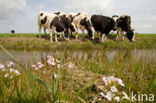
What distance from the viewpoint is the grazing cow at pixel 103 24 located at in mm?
13086

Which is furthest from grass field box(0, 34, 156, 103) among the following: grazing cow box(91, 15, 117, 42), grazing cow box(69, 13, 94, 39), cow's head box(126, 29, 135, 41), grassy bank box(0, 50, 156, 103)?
cow's head box(126, 29, 135, 41)

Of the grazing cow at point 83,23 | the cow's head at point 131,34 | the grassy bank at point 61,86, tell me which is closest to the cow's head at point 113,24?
the grazing cow at point 83,23

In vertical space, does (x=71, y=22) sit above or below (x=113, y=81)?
above

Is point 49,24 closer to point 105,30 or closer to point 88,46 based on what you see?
point 88,46

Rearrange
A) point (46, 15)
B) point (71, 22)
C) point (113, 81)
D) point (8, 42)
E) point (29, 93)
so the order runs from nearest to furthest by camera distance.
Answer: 1. point (113, 81)
2. point (29, 93)
3. point (8, 42)
4. point (46, 15)
5. point (71, 22)

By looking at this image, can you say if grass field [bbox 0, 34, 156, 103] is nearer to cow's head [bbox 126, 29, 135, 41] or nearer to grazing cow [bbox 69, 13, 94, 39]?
grazing cow [bbox 69, 13, 94, 39]

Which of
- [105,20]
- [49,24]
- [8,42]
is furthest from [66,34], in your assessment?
[8,42]

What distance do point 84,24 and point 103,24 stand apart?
2071 millimetres

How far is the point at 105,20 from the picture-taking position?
13.8m

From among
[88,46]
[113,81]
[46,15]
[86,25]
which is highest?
[46,15]

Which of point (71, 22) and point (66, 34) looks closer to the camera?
point (66, 34)

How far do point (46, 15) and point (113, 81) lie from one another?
13.6 metres

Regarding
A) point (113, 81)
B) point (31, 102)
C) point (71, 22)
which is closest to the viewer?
point (113, 81)

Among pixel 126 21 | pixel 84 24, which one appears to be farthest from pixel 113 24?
pixel 84 24
